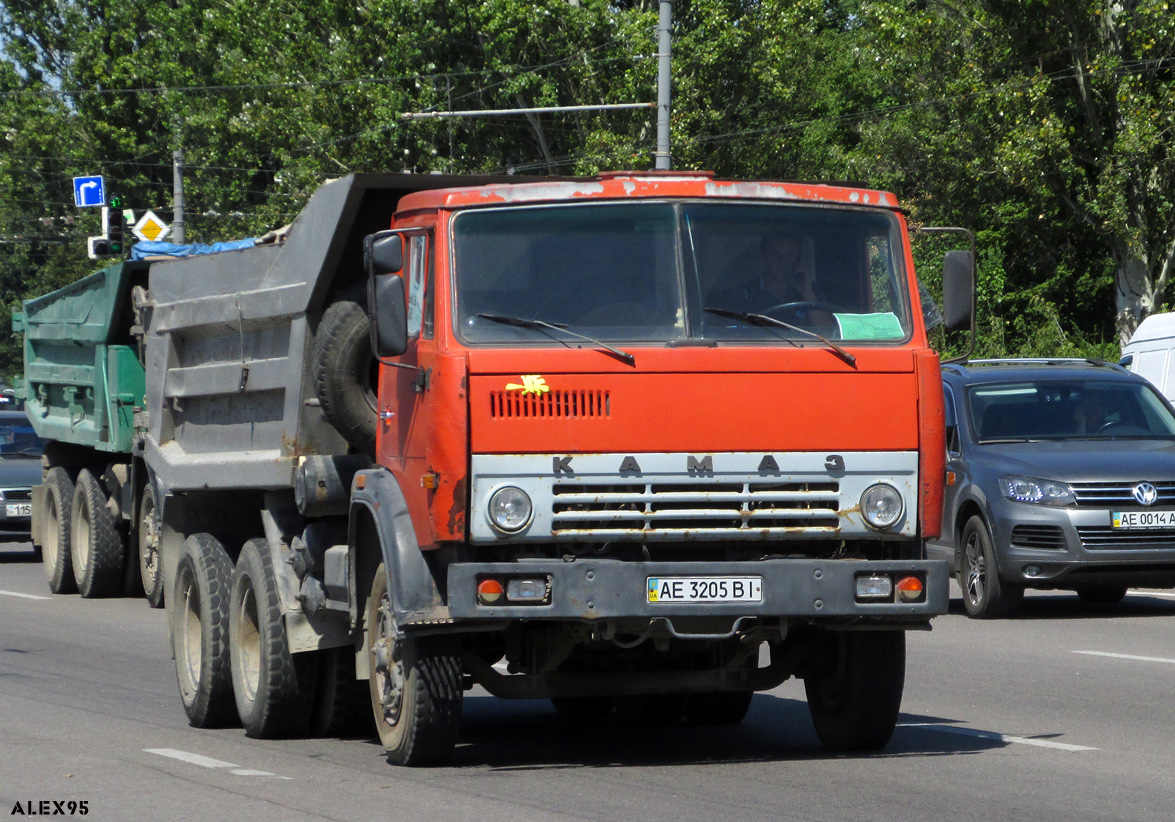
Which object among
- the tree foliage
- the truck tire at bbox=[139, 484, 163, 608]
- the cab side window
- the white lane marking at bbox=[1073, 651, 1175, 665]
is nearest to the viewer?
the cab side window

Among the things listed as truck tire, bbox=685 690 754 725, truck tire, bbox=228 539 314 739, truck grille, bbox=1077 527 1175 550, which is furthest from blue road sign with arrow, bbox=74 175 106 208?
truck tire, bbox=685 690 754 725

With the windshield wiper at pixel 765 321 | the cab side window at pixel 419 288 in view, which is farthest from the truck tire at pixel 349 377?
the windshield wiper at pixel 765 321

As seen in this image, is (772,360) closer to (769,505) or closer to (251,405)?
(769,505)

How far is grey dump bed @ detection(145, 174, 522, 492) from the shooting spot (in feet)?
29.8

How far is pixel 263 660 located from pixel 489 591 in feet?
7.89

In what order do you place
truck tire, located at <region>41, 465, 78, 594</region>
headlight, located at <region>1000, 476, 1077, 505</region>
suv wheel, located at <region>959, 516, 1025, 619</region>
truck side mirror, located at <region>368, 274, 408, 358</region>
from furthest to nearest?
truck tire, located at <region>41, 465, 78, 594</region> < suv wheel, located at <region>959, 516, 1025, 619</region> < headlight, located at <region>1000, 476, 1077, 505</region> < truck side mirror, located at <region>368, 274, 408, 358</region>

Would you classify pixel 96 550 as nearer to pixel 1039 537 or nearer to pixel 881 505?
pixel 1039 537

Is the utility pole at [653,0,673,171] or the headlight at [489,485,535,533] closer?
the headlight at [489,485,535,533]

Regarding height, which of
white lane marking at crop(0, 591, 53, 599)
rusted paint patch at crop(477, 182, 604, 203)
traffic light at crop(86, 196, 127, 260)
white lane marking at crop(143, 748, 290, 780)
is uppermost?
traffic light at crop(86, 196, 127, 260)

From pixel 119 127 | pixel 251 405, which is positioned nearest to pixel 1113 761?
pixel 251 405

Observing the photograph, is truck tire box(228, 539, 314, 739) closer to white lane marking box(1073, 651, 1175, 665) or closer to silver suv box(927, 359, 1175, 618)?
white lane marking box(1073, 651, 1175, 665)

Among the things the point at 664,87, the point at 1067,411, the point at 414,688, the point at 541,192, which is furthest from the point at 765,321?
the point at 664,87

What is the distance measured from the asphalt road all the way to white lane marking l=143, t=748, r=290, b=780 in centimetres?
2

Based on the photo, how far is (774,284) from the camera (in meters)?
8.04
